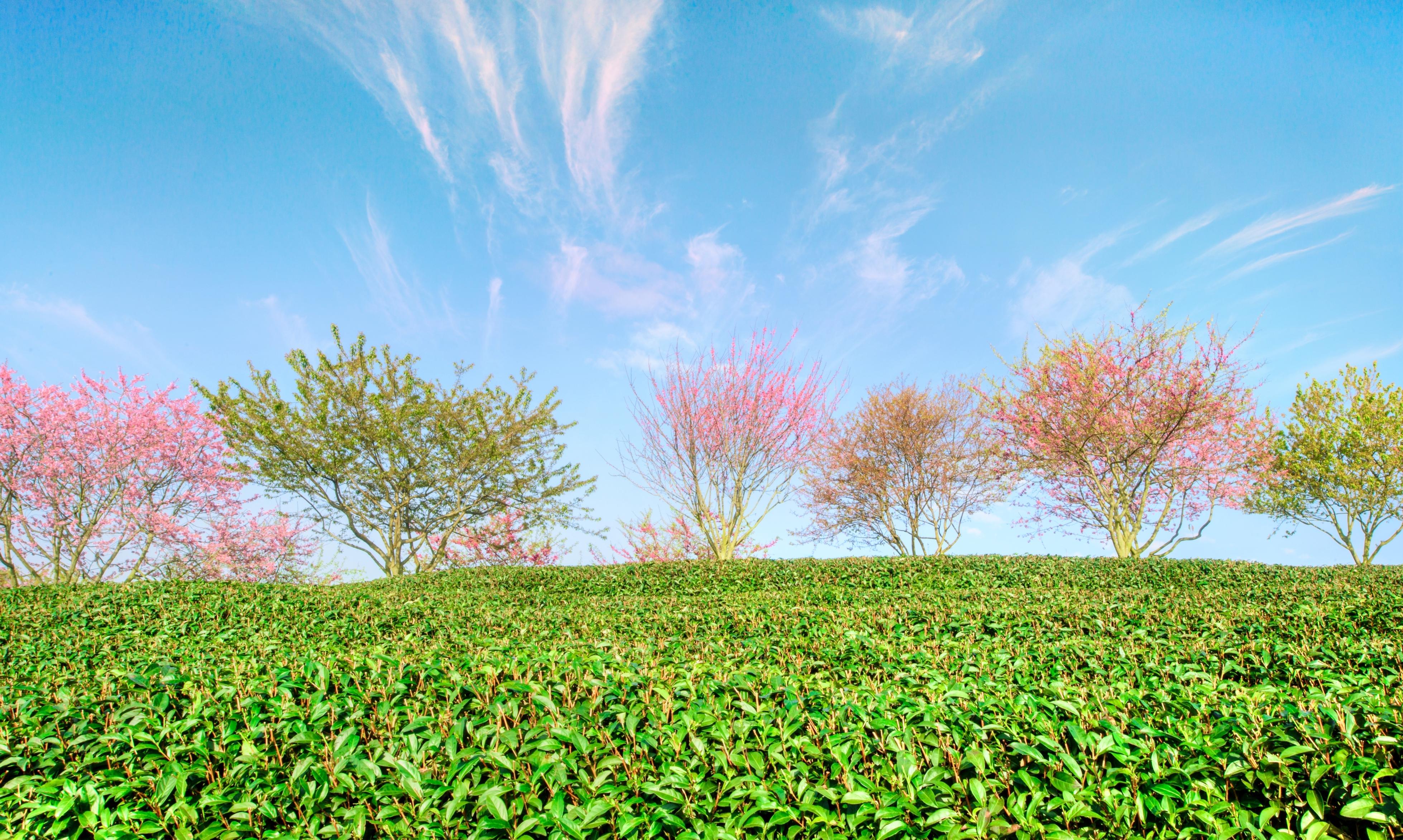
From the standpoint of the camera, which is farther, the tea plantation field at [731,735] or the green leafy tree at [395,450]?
the green leafy tree at [395,450]

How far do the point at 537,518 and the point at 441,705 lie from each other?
611 inches

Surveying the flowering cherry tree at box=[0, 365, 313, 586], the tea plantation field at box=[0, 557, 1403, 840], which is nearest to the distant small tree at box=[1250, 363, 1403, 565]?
the tea plantation field at box=[0, 557, 1403, 840]

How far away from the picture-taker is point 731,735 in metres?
3.25

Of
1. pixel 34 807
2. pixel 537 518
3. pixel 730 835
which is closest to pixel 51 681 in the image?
pixel 34 807

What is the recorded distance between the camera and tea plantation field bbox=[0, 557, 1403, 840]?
2.71 m

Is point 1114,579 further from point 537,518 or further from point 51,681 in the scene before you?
point 537,518

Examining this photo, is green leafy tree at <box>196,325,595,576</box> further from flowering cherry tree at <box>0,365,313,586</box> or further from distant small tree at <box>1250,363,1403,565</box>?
distant small tree at <box>1250,363,1403,565</box>

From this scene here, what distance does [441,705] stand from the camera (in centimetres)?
379

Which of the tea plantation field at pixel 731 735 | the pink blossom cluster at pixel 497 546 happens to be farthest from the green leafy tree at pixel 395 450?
the tea plantation field at pixel 731 735

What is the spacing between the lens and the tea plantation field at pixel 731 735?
2.71m

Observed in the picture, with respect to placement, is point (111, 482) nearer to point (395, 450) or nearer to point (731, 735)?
point (395, 450)

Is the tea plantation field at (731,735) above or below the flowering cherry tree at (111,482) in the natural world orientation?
below

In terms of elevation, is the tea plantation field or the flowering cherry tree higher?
the flowering cherry tree

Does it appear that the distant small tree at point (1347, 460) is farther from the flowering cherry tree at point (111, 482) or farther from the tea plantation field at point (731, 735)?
the flowering cherry tree at point (111, 482)
